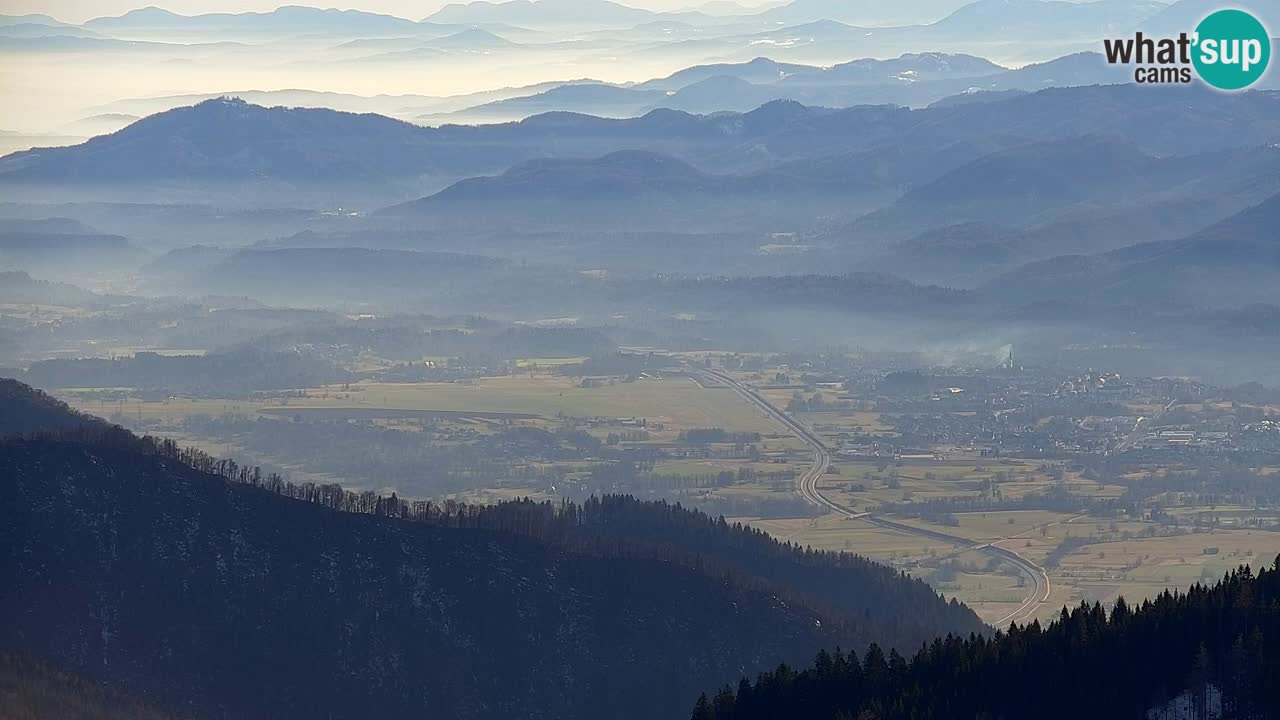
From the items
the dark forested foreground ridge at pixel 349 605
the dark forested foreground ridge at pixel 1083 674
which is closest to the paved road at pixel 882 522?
the dark forested foreground ridge at pixel 349 605

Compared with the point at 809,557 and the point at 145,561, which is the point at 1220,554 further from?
the point at 145,561

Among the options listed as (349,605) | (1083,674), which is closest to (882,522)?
(349,605)

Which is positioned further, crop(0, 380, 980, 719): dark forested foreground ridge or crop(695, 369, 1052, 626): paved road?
crop(695, 369, 1052, 626): paved road

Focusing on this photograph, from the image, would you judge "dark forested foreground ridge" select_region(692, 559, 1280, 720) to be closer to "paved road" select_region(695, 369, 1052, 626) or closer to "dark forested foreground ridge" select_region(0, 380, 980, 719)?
"dark forested foreground ridge" select_region(0, 380, 980, 719)

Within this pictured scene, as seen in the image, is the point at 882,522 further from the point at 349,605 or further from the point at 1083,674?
the point at 1083,674

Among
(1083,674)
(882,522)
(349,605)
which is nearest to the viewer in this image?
(1083,674)

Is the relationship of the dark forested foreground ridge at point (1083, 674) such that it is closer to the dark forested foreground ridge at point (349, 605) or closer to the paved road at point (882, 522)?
the dark forested foreground ridge at point (349, 605)

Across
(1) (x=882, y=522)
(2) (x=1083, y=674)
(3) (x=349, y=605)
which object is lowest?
(1) (x=882, y=522)

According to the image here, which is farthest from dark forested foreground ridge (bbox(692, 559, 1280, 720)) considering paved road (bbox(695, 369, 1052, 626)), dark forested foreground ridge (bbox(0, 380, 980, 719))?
paved road (bbox(695, 369, 1052, 626))
